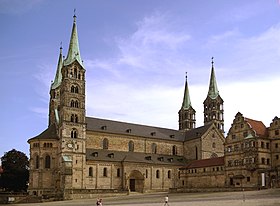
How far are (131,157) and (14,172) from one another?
32.2 meters

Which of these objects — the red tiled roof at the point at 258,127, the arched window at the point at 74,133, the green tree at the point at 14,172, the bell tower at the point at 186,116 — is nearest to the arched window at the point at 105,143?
the arched window at the point at 74,133

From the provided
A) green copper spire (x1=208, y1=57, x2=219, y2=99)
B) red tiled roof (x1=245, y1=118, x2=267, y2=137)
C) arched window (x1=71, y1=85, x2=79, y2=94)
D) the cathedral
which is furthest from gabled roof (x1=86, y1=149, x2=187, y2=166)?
red tiled roof (x1=245, y1=118, x2=267, y2=137)

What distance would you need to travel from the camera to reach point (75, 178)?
279 feet

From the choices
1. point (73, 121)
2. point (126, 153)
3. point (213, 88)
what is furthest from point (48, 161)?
point (213, 88)

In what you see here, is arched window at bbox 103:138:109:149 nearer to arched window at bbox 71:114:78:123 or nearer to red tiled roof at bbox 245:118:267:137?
arched window at bbox 71:114:78:123

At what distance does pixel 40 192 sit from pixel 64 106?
62.4ft

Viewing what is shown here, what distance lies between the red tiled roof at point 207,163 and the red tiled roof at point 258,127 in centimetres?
1158

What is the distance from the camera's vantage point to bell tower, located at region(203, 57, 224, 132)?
120 metres

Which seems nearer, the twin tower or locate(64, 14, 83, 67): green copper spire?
locate(64, 14, 83, 67): green copper spire

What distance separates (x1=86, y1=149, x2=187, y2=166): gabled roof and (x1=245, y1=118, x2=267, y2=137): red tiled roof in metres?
→ 28.0

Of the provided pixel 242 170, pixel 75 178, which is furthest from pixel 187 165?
pixel 75 178

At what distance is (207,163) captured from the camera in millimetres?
93625

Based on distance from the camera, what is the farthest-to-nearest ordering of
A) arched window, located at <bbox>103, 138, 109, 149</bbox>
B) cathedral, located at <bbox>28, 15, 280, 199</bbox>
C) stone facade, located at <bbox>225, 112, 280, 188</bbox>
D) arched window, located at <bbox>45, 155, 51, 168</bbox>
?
arched window, located at <bbox>103, 138, 109, 149</bbox> < arched window, located at <bbox>45, 155, 51, 168</bbox> < cathedral, located at <bbox>28, 15, 280, 199</bbox> < stone facade, located at <bbox>225, 112, 280, 188</bbox>

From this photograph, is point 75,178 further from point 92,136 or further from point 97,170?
point 92,136
